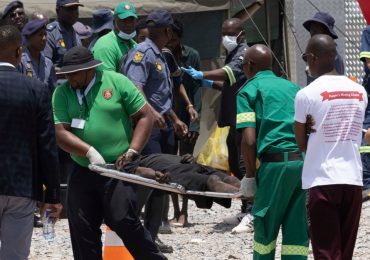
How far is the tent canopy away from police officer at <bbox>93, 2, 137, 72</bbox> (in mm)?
2700

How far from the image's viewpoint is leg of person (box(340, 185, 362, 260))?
7.10 m

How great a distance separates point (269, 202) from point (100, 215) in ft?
3.94

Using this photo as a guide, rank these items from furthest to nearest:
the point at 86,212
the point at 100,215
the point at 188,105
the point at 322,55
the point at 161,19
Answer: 1. the point at 188,105
2. the point at 161,19
3. the point at 100,215
4. the point at 86,212
5. the point at 322,55

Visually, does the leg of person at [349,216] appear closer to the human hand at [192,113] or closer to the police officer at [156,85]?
the police officer at [156,85]

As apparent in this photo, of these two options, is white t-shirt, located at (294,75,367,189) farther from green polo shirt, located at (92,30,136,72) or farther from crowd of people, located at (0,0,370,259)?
green polo shirt, located at (92,30,136,72)

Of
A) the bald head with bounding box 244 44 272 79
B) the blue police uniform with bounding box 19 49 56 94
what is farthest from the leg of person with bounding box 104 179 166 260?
the blue police uniform with bounding box 19 49 56 94

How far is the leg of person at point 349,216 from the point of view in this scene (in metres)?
7.10

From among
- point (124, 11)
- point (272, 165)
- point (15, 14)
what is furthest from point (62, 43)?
point (272, 165)

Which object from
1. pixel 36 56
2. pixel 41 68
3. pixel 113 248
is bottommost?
pixel 113 248

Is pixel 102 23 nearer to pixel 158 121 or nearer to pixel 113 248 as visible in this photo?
pixel 158 121

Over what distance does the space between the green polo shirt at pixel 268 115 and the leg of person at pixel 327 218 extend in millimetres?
661

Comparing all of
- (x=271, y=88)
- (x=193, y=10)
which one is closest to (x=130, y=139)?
(x=271, y=88)

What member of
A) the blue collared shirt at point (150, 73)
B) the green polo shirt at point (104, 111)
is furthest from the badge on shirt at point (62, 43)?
the green polo shirt at point (104, 111)

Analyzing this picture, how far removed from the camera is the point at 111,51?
32.4 feet
